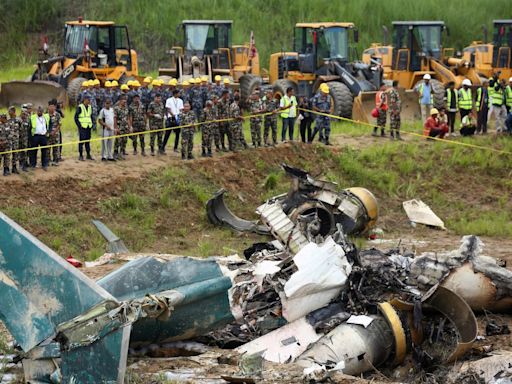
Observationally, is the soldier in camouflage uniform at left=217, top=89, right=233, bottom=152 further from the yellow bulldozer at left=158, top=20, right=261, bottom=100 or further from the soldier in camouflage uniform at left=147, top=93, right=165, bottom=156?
the yellow bulldozer at left=158, top=20, right=261, bottom=100

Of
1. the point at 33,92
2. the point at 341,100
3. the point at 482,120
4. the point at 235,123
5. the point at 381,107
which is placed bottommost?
the point at 482,120

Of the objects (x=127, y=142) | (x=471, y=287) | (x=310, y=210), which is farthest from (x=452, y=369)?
(x=127, y=142)

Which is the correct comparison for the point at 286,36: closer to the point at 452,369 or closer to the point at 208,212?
the point at 208,212

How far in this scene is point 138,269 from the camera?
37.2 ft

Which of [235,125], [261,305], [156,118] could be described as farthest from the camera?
[235,125]

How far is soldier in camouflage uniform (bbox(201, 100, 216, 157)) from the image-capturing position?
2339 centimetres

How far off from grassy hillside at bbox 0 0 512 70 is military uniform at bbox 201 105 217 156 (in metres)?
19.7

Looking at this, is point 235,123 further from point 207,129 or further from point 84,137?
point 84,137

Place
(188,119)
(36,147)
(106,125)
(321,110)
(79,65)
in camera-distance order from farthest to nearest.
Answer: (79,65)
(321,110)
(188,119)
(106,125)
(36,147)

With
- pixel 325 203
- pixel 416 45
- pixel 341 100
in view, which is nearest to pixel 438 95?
pixel 341 100

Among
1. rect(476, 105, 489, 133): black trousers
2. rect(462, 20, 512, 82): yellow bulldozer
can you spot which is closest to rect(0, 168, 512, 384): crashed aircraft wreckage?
rect(476, 105, 489, 133): black trousers

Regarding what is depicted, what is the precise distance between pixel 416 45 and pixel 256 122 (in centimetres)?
1097

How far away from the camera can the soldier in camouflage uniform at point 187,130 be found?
2295cm

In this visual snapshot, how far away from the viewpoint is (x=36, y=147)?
20.5 meters
